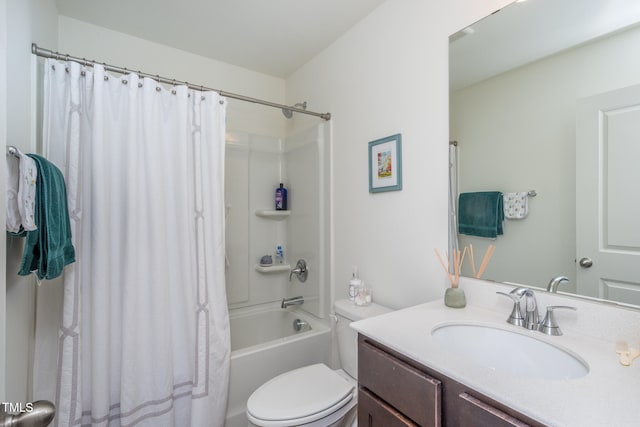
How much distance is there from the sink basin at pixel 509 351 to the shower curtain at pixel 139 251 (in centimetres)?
116

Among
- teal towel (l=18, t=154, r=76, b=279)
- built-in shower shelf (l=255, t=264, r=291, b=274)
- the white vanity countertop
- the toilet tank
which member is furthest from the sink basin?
built-in shower shelf (l=255, t=264, r=291, b=274)

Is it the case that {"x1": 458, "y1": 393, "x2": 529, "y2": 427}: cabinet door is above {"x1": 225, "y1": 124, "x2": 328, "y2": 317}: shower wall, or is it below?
below

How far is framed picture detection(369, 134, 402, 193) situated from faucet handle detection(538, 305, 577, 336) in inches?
32.0

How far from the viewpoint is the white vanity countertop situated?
0.59m

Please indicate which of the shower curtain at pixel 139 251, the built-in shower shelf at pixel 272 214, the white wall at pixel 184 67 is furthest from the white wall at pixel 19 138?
the built-in shower shelf at pixel 272 214

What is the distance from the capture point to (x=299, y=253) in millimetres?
2424

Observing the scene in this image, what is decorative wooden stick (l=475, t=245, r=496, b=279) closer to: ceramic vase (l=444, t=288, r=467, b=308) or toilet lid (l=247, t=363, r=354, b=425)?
ceramic vase (l=444, t=288, r=467, b=308)

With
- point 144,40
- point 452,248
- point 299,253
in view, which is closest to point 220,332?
point 299,253

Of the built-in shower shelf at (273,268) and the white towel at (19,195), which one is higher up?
the white towel at (19,195)

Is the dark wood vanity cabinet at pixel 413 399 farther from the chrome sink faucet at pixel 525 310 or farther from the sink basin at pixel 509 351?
the chrome sink faucet at pixel 525 310

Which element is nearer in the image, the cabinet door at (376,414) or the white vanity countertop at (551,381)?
the white vanity countertop at (551,381)

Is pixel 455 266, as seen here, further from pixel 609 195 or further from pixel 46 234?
pixel 46 234

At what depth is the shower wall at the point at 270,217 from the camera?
7.26ft

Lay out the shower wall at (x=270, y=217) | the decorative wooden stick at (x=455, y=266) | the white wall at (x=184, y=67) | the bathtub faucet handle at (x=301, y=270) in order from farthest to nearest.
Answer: the bathtub faucet handle at (x=301, y=270) → the shower wall at (x=270, y=217) → the white wall at (x=184, y=67) → the decorative wooden stick at (x=455, y=266)
